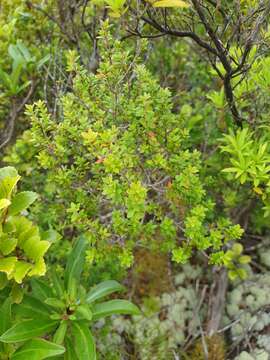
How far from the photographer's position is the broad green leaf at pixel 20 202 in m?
2.21

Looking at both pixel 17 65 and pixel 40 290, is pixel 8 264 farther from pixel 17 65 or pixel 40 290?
pixel 17 65

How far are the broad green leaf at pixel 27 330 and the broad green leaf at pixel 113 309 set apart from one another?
0.70 feet

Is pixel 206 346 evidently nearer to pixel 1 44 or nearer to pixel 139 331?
pixel 139 331

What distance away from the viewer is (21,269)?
210cm

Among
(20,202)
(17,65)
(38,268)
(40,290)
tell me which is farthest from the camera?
(17,65)

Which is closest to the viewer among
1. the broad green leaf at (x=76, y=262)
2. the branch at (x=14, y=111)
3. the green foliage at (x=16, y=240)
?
the green foliage at (x=16, y=240)

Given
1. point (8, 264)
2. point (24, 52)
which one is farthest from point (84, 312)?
point (24, 52)

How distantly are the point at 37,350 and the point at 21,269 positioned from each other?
14.9 inches

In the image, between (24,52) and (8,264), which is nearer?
(8,264)

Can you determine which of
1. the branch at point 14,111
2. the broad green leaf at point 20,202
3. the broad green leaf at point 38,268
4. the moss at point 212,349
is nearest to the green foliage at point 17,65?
the branch at point 14,111

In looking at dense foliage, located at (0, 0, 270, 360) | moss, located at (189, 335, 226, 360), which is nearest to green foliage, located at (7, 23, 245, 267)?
dense foliage, located at (0, 0, 270, 360)

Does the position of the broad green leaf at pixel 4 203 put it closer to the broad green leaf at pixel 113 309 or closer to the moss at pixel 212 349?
the broad green leaf at pixel 113 309

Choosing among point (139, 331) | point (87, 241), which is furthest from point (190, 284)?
point (87, 241)

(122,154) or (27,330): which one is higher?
(122,154)
